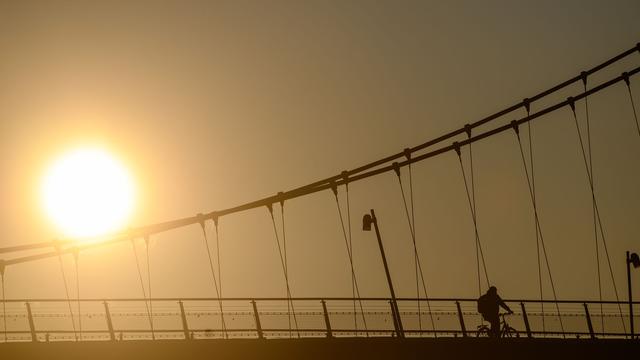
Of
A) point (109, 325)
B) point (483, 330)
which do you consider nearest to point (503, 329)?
point (483, 330)

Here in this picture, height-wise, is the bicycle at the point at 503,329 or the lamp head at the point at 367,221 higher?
the lamp head at the point at 367,221

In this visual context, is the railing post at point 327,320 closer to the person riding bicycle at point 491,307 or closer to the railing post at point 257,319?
the railing post at point 257,319

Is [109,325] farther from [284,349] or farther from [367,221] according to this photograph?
[367,221]

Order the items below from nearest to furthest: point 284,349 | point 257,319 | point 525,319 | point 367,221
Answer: point 284,349 < point 257,319 < point 525,319 < point 367,221

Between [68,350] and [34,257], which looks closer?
[68,350]

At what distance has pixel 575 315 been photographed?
24.8 m

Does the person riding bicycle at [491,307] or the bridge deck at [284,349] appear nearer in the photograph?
the bridge deck at [284,349]

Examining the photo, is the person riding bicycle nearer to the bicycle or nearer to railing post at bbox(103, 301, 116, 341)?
the bicycle

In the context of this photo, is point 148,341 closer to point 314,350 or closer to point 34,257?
point 314,350

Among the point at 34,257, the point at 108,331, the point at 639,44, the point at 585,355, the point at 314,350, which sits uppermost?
the point at 639,44

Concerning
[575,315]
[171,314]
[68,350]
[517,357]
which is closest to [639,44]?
[575,315]

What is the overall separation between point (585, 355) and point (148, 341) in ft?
38.0

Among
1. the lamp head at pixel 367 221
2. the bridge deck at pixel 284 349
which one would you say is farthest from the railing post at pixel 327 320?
the lamp head at pixel 367 221

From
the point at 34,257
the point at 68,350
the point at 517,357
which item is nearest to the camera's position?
the point at 68,350
